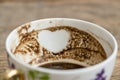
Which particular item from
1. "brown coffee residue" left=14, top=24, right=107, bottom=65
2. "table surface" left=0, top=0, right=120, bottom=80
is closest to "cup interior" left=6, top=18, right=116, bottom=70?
"brown coffee residue" left=14, top=24, right=107, bottom=65

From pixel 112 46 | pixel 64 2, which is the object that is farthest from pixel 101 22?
pixel 112 46

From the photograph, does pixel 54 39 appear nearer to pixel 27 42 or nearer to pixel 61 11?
pixel 27 42

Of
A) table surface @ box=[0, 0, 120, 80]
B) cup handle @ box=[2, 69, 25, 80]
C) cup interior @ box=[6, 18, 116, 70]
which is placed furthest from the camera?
table surface @ box=[0, 0, 120, 80]

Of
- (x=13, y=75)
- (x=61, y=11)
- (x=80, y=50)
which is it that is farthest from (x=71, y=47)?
(x=61, y=11)

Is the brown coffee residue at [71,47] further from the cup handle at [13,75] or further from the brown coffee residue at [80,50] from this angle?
the cup handle at [13,75]

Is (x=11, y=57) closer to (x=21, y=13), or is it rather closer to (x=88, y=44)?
(x=88, y=44)

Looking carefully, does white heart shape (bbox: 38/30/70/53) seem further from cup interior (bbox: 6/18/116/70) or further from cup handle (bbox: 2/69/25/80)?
cup handle (bbox: 2/69/25/80)

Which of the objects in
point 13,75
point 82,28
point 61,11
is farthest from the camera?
point 61,11
